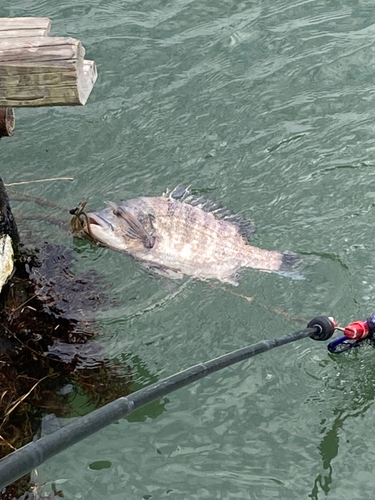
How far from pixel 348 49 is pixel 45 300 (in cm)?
399

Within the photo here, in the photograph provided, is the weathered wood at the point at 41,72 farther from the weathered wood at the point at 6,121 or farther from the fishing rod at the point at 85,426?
the fishing rod at the point at 85,426

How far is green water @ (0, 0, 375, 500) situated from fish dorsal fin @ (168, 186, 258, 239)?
0.11m

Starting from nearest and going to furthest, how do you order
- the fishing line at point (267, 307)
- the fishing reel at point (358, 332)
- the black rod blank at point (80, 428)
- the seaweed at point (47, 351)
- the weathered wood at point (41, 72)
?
the black rod blank at point (80, 428) < the fishing reel at point (358, 332) < the weathered wood at point (41, 72) < the seaweed at point (47, 351) < the fishing line at point (267, 307)

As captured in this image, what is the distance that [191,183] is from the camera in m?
6.23

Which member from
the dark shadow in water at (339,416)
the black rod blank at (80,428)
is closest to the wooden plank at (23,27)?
the black rod blank at (80,428)

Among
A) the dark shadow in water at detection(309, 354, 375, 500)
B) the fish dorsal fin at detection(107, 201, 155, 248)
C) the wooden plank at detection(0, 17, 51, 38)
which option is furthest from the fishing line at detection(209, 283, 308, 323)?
the wooden plank at detection(0, 17, 51, 38)

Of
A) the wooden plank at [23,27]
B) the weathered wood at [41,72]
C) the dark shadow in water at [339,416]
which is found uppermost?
the wooden plank at [23,27]

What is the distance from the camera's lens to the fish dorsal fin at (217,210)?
564 cm

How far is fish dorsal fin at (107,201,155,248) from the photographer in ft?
17.5

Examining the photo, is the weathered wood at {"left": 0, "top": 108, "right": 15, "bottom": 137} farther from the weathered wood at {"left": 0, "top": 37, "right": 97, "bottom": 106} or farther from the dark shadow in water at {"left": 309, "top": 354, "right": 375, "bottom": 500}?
the dark shadow in water at {"left": 309, "top": 354, "right": 375, "bottom": 500}

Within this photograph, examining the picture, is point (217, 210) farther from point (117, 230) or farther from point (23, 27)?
point (23, 27)

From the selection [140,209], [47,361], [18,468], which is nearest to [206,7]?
[140,209]

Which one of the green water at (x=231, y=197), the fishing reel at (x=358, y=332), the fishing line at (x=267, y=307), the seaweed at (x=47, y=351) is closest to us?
the fishing reel at (x=358, y=332)

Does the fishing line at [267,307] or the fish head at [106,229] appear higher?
the fish head at [106,229]
